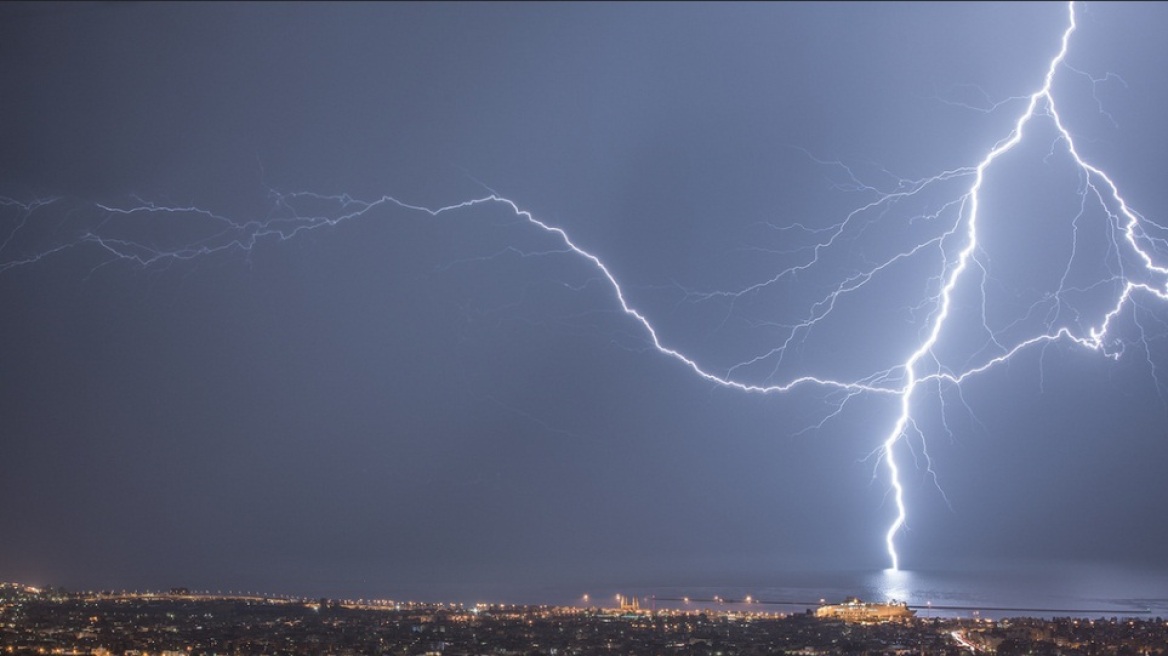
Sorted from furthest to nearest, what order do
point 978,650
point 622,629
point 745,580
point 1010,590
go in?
point 745,580 → point 1010,590 → point 622,629 → point 978,650

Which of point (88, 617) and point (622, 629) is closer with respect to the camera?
point (622, 629)

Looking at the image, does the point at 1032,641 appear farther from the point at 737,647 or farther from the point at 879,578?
the point at 879,578

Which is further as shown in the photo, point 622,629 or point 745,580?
point 745,580

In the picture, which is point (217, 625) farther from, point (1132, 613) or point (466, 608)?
point (1132, 613)

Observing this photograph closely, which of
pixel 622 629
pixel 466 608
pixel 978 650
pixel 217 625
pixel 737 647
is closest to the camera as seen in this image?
pixel 978 650

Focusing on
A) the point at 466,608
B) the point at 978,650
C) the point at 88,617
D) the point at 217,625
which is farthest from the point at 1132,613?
the point at 88,617

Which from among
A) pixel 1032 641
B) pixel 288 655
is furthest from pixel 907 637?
pixel 288 655
